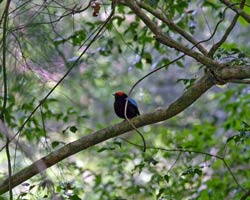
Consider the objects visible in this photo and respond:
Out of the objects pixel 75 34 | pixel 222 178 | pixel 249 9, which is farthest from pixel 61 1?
pixel 222 178

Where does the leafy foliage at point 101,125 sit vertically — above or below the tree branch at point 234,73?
above

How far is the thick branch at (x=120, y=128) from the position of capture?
9.50 feet

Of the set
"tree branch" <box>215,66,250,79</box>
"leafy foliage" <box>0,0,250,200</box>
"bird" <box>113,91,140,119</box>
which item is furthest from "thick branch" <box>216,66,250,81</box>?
"bird" <box>113,91,140,119</box>

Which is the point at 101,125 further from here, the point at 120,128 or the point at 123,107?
the point at 120,128

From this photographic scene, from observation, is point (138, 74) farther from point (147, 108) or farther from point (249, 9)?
point (249, 9)

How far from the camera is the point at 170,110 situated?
2916 millimetres

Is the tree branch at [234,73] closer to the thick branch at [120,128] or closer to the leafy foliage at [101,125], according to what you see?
the thick branch at [120,128]

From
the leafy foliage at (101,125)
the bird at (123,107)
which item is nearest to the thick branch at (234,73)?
the leafy foliage at (101,125)

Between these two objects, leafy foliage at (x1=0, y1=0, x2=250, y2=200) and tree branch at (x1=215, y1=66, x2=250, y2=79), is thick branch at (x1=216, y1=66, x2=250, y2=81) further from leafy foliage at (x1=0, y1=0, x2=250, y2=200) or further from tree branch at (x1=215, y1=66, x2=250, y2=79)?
leafy foliage at (x1=0, y1=0, x2=250, y2=200)

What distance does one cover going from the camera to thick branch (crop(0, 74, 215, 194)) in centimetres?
289

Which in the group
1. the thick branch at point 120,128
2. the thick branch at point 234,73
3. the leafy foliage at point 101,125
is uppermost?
the leafy foliage at point 101,125

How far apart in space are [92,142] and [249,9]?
4.03 feet

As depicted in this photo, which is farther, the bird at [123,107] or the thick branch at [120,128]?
the bird at [123,107]

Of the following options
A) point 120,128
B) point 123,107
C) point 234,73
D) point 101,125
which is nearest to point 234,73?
point 234,73
